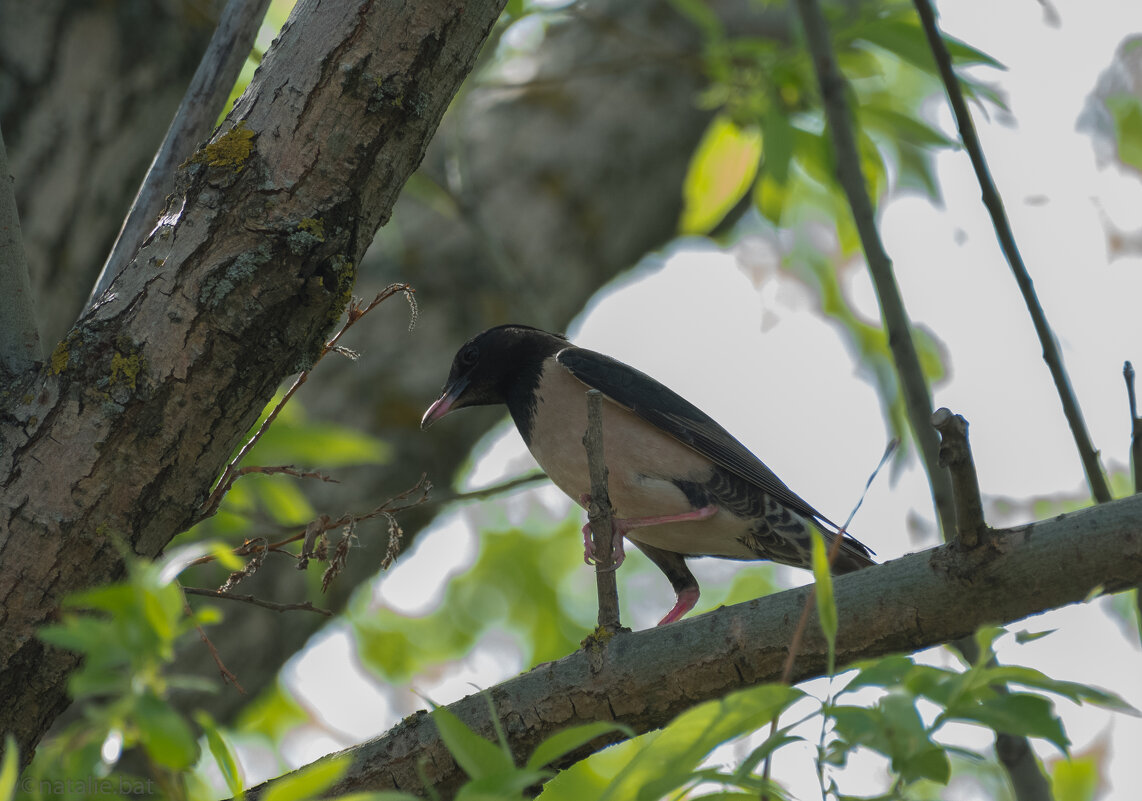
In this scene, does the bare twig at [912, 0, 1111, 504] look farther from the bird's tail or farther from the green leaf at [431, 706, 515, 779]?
the green leaf at [431, 706, 515, 779]

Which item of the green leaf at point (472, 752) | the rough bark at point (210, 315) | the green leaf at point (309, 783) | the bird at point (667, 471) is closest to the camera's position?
the green leaf at point (309, 783)

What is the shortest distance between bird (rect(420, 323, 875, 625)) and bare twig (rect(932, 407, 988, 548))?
207cm

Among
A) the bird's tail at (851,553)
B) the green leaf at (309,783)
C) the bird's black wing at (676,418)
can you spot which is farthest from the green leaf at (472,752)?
the bird's black wing at (676,418)

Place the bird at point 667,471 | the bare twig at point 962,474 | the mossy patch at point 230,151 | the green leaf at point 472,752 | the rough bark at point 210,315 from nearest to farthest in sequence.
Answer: the green leaf at point 472,752 < the bare twig at point 962,474 < the rough bark at point 210,315 < the mossy patch at point 230,151 < the bird at point 667,471

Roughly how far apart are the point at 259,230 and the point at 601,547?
112 centimetres

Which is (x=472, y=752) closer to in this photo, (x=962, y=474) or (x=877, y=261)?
(x=962, y=474)

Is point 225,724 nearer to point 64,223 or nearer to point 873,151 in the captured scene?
point 64,223

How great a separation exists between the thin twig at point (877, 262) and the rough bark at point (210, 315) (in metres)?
1.47

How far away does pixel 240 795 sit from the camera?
6.16ft

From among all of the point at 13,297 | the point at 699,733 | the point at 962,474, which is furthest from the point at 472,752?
the point at 13,297

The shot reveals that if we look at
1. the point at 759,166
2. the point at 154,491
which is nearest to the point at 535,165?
the point at 759,166

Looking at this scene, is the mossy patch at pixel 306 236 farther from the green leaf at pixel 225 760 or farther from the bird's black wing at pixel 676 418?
the bird's black wing at pixel 676 418

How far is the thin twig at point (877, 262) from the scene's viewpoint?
123 inches

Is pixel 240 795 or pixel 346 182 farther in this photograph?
pixel 346 182
